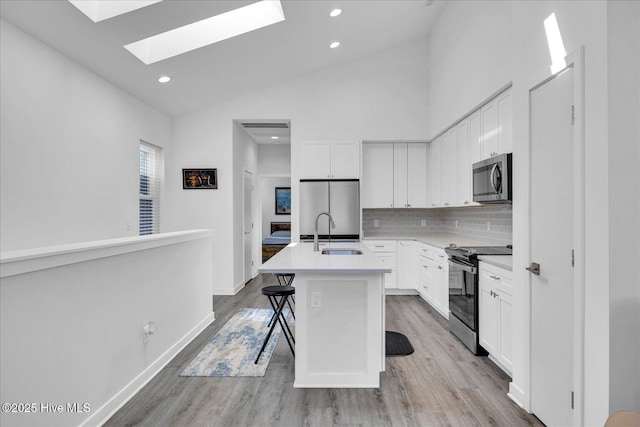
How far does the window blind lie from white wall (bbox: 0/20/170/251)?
582 millimetres

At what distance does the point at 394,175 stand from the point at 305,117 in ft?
5.41

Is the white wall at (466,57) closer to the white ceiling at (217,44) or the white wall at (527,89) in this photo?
the white wall at (527,89)

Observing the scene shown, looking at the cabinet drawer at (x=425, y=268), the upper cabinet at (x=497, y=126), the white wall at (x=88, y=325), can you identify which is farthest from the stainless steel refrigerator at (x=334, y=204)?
the white wall at (x=88, y=325)

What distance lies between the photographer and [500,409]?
2.26 meters

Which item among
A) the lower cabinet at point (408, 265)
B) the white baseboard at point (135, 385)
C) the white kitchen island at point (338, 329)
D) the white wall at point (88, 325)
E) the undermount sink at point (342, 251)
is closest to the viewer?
the white wall at point (88, 325)

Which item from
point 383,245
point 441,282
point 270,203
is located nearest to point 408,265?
point 383,245

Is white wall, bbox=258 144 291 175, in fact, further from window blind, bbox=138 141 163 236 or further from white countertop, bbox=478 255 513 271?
white countertop, bbox=478 255 513 271

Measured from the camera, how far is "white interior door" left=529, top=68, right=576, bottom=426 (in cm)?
185

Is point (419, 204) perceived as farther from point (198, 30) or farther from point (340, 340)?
point (198, 30)

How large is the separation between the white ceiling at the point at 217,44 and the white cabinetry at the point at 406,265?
9.76ft

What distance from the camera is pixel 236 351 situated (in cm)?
319

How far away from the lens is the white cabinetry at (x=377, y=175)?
5.46 meters

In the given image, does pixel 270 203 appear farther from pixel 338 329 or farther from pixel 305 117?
pixel 338 329

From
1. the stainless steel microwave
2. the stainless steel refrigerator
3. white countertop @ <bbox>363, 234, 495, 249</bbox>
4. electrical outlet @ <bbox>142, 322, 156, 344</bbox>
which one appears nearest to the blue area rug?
electrical outlet @ <bbox>142, 322, 156, 344</bbox>
